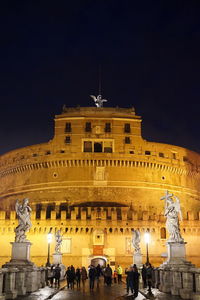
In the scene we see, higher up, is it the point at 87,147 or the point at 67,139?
the point at 67,139

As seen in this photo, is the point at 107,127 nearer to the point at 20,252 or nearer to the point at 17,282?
the point at 20,252

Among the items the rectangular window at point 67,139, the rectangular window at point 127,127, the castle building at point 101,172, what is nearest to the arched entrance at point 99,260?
the castle building at point 101,172

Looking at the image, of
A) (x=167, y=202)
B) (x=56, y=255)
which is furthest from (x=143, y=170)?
(x=167, y=202)

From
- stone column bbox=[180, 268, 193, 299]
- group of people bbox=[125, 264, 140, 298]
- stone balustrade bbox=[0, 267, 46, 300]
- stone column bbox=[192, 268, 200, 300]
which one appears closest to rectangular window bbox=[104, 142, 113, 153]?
stone balustrade bbox=[0, 267, 46, 300]

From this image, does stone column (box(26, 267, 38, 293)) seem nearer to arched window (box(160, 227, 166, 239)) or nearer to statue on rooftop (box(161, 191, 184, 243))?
statue on rooftop (box(161, 191, 184, 243))

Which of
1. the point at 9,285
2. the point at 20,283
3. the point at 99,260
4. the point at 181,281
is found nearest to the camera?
the point at 9,285

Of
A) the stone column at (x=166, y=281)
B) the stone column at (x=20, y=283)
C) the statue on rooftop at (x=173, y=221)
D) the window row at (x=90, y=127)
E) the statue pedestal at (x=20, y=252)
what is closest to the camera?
the stone column at (x=20, y=283)

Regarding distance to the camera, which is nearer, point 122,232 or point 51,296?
point 51,296

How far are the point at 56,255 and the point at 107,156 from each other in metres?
18.9

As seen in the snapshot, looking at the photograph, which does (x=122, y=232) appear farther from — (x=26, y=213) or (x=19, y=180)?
(x=26, y=213)

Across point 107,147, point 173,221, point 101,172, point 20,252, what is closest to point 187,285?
point 173,221

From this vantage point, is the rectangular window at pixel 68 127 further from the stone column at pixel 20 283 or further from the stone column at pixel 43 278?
the stone column at pixel 20 283

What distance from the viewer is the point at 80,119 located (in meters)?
48.3

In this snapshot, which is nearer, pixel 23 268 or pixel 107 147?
pixel 23 268
